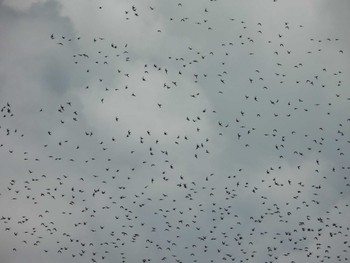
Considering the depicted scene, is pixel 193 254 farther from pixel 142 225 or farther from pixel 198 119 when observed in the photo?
pixel 198 119

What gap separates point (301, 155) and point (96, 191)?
2339cm

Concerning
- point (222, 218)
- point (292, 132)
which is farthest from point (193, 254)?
point (292, 132)

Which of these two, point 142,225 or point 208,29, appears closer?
point 208,29

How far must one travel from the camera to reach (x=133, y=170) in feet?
168

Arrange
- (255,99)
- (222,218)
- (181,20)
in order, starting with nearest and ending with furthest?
(181,20), (255,99), (222,218)

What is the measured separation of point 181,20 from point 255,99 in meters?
11.2

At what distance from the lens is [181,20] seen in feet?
140

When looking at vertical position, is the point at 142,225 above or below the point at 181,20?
below

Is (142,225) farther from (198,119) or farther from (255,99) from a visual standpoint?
(255,99)

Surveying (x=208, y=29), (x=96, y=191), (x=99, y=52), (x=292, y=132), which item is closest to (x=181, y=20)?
(x=208, y=29)

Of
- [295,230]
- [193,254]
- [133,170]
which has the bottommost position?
[193,254]

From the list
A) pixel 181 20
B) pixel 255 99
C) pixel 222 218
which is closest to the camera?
pixel 181 20

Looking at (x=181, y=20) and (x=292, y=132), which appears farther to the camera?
(x=292, y=132)

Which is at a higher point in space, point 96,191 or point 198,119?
point 198,119
